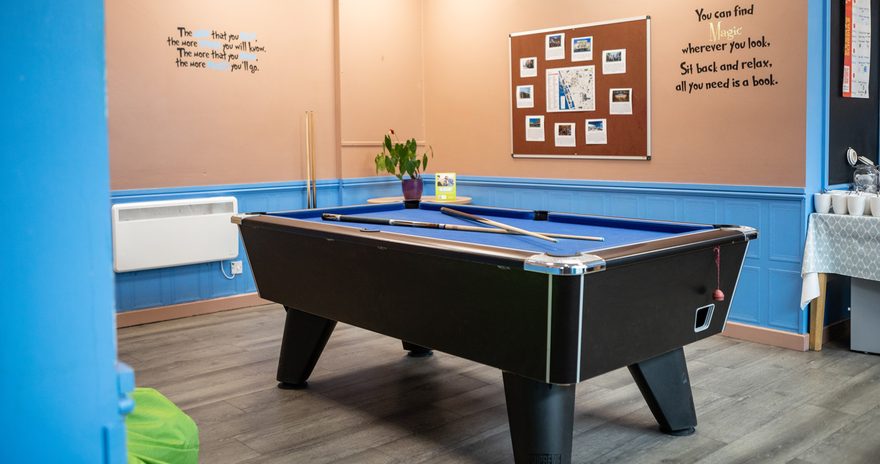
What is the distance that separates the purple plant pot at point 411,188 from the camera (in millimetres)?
5746

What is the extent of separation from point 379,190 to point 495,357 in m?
3.77

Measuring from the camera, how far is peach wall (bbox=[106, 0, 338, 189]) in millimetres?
4793

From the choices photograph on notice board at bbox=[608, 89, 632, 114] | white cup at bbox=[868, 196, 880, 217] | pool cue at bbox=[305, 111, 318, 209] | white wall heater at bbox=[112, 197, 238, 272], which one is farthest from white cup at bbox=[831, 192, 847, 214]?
white wall heater at bbox=[112, 197, 238, 272]

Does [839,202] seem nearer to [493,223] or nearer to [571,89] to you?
[571,89]

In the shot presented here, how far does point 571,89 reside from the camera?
520 centimetres

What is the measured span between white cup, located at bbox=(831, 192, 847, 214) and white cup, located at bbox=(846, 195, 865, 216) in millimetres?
23

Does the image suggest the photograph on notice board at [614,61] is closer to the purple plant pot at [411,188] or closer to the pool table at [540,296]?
the purple plant pot at [411,188]

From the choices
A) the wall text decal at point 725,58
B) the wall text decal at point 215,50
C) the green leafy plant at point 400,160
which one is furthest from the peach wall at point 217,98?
the wall text decal at point 725,58

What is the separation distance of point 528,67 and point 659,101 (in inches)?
41.4

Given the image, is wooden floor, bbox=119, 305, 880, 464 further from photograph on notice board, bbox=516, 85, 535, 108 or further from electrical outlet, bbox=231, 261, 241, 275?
photograph on notice board, bbox=516, 85, 535, 108

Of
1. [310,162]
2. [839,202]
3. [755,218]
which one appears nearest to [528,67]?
[310,162]

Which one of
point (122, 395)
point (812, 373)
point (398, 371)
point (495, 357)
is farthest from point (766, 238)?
point (122, 395)

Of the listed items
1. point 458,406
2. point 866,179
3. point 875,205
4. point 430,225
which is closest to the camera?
point 430,225

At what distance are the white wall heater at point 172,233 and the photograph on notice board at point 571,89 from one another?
221 centimetres
